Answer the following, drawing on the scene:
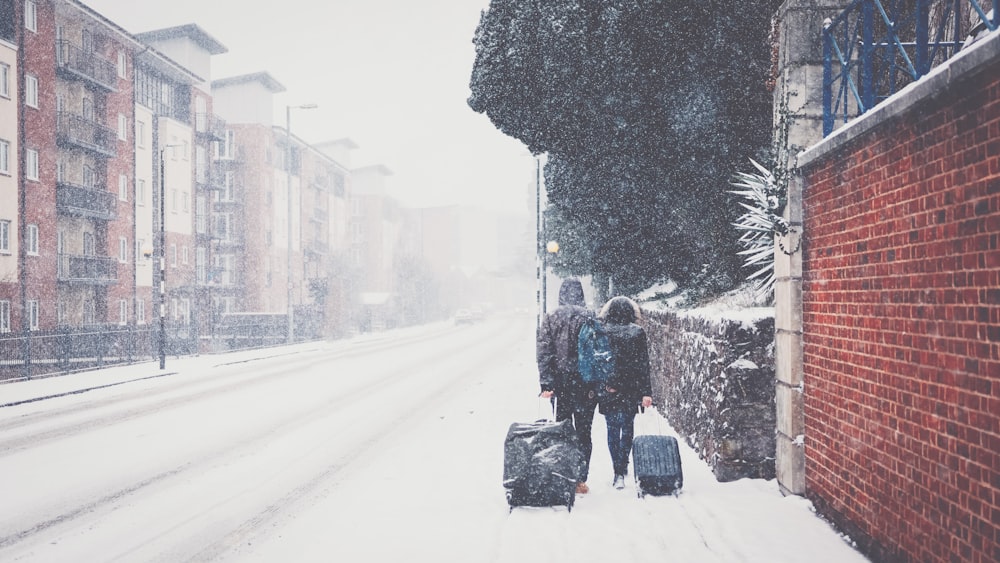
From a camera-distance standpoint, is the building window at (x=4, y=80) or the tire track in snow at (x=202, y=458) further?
the building window at (x=4, y=80)

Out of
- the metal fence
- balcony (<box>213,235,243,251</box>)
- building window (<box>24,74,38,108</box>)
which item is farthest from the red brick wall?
balcony (<box>213,235,243,251</box>)

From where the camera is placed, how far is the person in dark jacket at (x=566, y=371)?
6.47 m

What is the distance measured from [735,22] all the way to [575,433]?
25.9 ft

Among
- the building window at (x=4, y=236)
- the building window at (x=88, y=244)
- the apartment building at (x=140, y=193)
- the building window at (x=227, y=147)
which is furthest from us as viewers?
the building window at (x=227, y=147)

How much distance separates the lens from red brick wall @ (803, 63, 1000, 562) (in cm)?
317

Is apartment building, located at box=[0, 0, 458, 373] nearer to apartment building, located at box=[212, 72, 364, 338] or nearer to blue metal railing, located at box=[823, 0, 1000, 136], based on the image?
apartment building, located at box=[212, 72, 364, 338]

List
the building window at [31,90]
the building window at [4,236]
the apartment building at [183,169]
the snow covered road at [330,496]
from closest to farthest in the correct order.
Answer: the snow covered road at [330,496]
the building window at [4,236]
the building window at [31,90]
the apartment building at [183,169]

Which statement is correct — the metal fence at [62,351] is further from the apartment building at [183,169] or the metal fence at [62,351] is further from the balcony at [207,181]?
the balcony at [207,181]

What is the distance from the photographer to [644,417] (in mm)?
10906

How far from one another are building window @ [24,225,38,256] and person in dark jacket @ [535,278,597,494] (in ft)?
93.3

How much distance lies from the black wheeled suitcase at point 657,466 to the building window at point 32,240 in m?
29.3

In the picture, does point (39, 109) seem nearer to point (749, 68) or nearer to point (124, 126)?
point (124, 126)

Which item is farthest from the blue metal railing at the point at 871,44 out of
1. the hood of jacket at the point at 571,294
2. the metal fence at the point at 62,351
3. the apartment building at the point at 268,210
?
the apartment building at the point at 268,210

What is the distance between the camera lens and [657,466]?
20.4 feet
